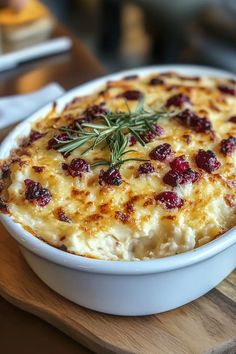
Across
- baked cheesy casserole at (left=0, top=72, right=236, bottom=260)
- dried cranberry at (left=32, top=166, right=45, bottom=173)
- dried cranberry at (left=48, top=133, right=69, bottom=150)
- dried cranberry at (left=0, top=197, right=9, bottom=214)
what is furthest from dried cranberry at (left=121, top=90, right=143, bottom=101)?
dried cranberry at (left=0, top=197, right=9, bottom=214)

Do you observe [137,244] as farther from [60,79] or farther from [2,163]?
[60,79]

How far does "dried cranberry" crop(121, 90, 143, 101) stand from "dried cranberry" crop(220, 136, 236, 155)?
0.97 ft

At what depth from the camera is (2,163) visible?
130 centimetres

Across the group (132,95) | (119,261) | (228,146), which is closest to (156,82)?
(132,95)

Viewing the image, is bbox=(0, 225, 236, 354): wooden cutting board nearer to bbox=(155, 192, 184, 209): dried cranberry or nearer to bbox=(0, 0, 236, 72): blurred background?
bbox=(155, 192, 184, 209): dried cranberry

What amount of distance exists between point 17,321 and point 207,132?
2.05ft

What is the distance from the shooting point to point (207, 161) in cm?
126

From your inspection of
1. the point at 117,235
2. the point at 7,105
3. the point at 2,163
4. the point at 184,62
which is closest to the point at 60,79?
the point at 7,105

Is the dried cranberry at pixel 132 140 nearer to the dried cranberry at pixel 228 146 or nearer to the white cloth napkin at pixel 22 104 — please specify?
the dried cranberry at pixel 228 146

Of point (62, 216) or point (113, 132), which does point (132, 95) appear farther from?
point (62, 216)

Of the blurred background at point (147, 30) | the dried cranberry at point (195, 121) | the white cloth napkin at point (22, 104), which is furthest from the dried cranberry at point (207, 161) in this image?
the blurred background at point (147, 30)

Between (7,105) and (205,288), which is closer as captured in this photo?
(205,288)

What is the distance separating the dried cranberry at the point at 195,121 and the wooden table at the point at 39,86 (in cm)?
59

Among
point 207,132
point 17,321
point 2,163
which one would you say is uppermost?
point 207,132
